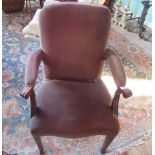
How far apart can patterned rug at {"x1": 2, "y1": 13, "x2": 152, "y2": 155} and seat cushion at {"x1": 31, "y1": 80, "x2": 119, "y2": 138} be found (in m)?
0.40

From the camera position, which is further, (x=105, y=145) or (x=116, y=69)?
(x=105, y=145)

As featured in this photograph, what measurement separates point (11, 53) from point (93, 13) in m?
1.36

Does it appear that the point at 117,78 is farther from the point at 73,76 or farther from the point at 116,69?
the point at 73,76

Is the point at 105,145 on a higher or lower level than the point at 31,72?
lower

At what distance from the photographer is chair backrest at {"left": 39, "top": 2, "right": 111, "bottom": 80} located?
133 cm

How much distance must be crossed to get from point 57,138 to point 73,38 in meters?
0.71

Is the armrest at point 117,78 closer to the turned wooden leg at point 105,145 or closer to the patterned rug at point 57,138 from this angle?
the turned wooden leg at point 105,145

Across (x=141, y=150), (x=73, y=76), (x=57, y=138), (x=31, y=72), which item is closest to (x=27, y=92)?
(x=31, y=72)

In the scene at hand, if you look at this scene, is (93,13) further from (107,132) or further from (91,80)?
(107,132)

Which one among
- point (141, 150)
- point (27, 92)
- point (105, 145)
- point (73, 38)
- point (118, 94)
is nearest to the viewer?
point (27, 92)

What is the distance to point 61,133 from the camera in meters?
1.21

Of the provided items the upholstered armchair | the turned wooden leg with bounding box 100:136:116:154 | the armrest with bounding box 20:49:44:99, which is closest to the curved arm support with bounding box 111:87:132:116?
the upholstered armchair

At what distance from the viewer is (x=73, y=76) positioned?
147 centimetres

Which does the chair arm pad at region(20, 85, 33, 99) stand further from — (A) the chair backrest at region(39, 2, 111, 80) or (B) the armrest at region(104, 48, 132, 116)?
(B) the armrest at region(104, 48, 132, 116)
